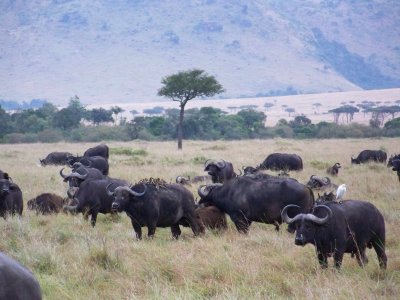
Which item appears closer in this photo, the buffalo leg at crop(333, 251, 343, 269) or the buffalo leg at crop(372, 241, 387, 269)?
the buffalo leg at crop(333, 251, 343, 269)

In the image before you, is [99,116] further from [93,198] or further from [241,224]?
[241,224]

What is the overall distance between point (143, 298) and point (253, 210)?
15.3 feet

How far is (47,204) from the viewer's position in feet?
45.7

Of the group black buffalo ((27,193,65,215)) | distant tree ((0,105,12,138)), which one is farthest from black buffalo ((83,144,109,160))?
distant tree ((0,105,12,138))

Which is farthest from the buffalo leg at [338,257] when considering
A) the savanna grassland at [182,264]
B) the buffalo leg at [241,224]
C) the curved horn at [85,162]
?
the curved horn at [85,162]

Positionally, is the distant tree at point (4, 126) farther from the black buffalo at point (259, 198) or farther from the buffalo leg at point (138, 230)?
the buffalo leg at point (138, 230)

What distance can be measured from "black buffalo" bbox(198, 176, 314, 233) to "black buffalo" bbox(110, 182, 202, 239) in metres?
0.77

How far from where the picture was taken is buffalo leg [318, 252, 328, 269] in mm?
8320

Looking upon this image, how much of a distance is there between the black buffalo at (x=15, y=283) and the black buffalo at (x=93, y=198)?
8080 mm

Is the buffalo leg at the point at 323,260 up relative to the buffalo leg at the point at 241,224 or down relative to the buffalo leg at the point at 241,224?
up

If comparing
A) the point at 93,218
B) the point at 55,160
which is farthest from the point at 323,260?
the point at 55,160

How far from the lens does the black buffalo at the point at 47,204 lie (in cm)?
1373

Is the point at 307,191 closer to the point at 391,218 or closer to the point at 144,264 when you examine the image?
the point at 391,218

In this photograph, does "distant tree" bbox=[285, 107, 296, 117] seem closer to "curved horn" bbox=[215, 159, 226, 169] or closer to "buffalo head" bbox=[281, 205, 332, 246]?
"curved horn" bbox=[215, 159, 226, 169]
